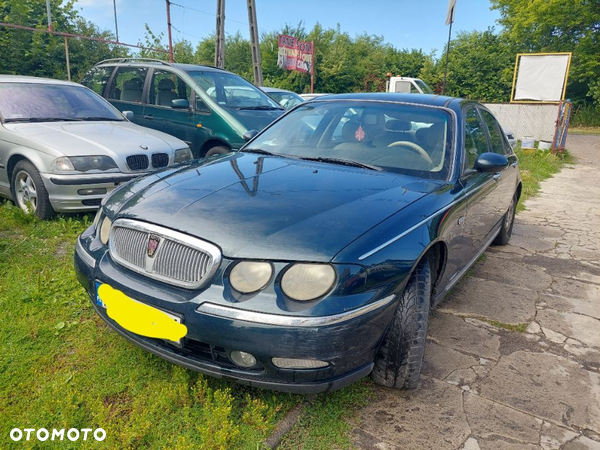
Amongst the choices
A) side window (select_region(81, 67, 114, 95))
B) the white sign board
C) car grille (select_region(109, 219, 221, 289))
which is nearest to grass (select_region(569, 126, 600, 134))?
the white sign board

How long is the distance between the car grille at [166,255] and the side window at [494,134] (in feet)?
10.0

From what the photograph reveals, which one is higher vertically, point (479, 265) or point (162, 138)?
point (162, 138)

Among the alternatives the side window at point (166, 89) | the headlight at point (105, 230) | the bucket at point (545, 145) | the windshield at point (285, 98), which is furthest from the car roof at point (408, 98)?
the bucket at point (545, 145)

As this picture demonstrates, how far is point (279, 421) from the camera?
2129 millimetres

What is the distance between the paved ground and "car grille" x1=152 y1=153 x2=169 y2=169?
10.6 ft

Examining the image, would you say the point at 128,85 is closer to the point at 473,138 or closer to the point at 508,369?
the point at 473,138

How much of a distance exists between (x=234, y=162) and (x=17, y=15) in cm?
2169

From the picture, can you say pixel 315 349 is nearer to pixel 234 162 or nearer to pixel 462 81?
pixel 234 162

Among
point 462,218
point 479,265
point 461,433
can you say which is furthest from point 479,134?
point 461,433

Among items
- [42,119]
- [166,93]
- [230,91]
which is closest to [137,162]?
[42,119]

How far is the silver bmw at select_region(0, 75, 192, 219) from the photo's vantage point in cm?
439

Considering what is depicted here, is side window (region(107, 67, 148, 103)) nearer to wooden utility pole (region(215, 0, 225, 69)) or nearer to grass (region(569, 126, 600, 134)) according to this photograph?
wooden utility pole (region(215, 0, 225, 69))

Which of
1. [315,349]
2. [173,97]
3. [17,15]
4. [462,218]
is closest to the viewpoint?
[315,349]

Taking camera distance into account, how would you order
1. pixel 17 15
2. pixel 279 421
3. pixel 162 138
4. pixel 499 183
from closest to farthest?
1. pixel 279 421
2. pixel 499 183
3. pixel 162 138
4. pixel 17 15
